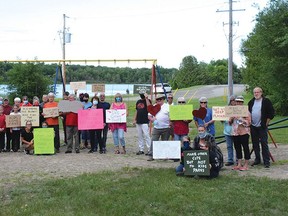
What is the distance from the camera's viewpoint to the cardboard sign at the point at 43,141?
1180cm

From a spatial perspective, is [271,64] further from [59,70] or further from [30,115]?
[30,115]

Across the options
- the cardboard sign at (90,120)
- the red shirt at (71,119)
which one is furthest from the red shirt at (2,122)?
the cardboard sign at (90,120)

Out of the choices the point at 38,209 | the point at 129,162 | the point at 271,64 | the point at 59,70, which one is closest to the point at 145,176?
the point at 129,162

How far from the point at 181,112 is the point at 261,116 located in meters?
2.09

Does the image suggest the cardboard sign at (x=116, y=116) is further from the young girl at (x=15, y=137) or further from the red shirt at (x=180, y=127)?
the young girl at (x=15, y=137)

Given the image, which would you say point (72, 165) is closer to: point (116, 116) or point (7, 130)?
point (116, 116)

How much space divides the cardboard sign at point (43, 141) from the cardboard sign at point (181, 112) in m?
3.61

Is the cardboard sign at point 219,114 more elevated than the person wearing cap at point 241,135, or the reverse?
the cardboard sign at point 219,114

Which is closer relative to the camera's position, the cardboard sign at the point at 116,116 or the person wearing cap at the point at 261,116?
the person wearing cap at the point at 261,116

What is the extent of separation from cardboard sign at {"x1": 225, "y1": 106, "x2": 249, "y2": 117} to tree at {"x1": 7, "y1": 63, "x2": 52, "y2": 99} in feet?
65.4

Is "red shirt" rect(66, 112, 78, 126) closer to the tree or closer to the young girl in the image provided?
the young girl

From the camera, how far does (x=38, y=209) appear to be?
6340 mm

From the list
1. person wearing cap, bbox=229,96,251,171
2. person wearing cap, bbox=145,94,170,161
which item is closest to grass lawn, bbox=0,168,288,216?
person wearing cap, bbox=229,96,251,171

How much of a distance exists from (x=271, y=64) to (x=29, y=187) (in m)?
21.5
